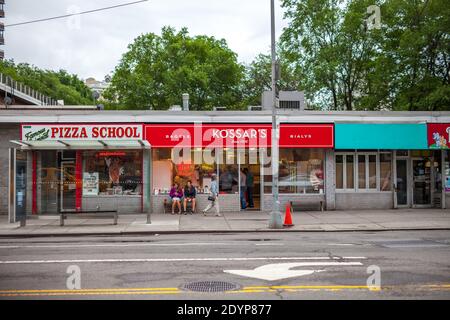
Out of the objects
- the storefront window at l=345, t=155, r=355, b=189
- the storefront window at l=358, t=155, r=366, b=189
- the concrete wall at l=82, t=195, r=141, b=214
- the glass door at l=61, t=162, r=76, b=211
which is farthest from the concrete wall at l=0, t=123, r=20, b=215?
the storefront window at l=358, t=155, r=366, b=189

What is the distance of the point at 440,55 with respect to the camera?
30172mm

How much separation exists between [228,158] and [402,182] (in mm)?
8053

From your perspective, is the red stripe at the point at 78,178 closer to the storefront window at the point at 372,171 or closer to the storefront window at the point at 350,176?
the storefront window at the point at 350,176

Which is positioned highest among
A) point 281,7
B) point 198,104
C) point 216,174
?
point 281,7

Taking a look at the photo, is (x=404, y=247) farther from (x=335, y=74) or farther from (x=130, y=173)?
(x=335, y=74)

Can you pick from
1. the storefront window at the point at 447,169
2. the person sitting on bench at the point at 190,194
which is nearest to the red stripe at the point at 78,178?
the person sitting on bench at the point at 190,194

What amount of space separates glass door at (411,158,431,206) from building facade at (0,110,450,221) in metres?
0.06

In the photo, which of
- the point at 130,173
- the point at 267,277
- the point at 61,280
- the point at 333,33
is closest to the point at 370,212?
the point at 130,173

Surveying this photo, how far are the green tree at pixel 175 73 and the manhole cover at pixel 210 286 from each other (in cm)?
3975

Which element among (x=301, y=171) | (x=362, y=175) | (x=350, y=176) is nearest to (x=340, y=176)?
(x=350, y=176)

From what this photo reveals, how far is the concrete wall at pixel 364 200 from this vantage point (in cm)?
2259

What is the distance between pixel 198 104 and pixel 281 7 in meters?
13.8

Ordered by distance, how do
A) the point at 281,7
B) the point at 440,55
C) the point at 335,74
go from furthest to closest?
the point at 281,7 < the point at 335,74 < the point at 440,55

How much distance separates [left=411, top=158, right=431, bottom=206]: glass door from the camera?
23.1m
